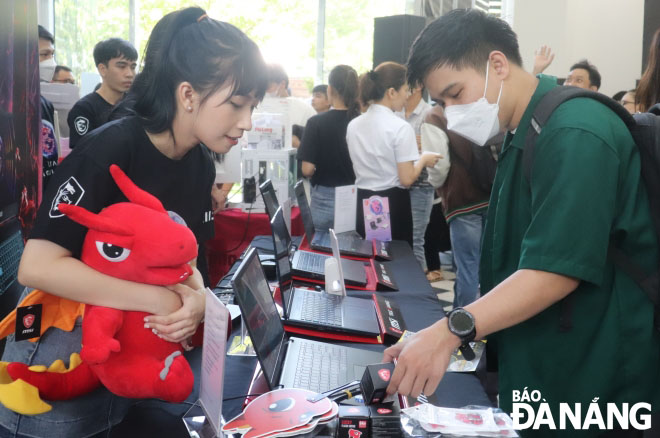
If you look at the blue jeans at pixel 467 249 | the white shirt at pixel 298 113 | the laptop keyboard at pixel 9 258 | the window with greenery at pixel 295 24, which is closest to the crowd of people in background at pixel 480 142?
the laptop keyboard at pixel 9 258

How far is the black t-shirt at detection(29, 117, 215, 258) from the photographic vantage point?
116 centimetres

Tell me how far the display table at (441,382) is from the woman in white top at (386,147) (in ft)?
3.00

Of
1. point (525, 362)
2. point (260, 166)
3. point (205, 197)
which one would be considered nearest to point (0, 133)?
point (205, 197)

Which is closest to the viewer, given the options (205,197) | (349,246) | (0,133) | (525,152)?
(525,152)

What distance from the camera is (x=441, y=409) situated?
3.74 ft

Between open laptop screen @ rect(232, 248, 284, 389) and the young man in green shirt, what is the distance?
27 centimetres

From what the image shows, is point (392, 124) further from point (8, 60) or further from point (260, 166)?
point (8, 60)

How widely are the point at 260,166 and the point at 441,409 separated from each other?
9.63 feet

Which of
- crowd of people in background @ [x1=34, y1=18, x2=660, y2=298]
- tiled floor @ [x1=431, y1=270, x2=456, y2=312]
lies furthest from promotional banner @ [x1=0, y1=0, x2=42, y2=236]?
tiled floor @ [x1=431, y1=270, x2=456, y2=312]

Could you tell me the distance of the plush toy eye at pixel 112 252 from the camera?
1.14m

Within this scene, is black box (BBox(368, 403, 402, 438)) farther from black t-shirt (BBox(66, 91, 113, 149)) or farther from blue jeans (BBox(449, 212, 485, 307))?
black t-shirt (BBox(66, 91, 113, 149))

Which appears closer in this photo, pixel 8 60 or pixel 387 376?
pixel 387 376

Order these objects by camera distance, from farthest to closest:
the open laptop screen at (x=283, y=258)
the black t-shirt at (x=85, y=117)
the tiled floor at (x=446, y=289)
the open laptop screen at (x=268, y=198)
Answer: the tiled floor at (x=446, y=289) < the black t-shirt at (x=85, y=117) < the open laptop screen at (x=268, y=198) < the open laptop screen at (x=283, y=258)

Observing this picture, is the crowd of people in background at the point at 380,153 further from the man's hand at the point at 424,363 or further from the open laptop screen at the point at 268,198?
the man's hand at the point at 424,363
